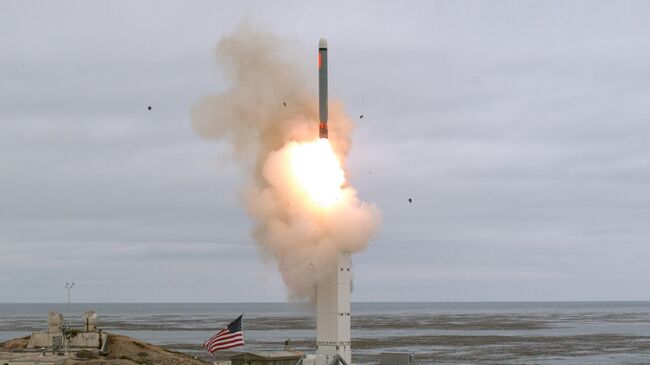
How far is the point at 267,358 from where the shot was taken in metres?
68.9

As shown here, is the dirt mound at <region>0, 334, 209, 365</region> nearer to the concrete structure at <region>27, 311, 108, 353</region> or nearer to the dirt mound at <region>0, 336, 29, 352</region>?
the dirt mound at <region>0, 336, 29, 352</region>

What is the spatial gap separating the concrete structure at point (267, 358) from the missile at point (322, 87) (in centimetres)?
1568

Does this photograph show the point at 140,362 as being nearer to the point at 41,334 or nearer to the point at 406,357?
the point at 41,334

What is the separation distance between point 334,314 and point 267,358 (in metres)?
6.25

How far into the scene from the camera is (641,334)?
185000mm

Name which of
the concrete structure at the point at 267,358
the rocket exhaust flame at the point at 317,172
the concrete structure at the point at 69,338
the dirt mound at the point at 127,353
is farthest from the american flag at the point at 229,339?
the rocket exhaust flame at the point at 317,172

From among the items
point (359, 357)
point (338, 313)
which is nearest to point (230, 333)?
point (338, 313)

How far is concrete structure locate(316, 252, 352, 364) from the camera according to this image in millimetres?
72188

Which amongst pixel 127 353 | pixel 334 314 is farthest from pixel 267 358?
pixel 127 353

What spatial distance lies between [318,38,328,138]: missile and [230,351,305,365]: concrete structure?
15.7m

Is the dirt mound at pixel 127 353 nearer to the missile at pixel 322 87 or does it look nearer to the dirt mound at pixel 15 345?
the dirt mound at pixel 15 345

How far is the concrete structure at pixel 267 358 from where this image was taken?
67.7 metres

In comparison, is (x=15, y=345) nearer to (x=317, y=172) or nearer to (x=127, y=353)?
(x=127, y=353)

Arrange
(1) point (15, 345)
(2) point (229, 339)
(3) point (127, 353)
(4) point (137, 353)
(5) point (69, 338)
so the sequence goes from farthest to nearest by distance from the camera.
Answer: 1. (1) point (15, 345)
2. (4) point (137, 353)
3. (3) point (127, 353)
4. (5) point (69, 338)
5. (2) point (229, 339)
